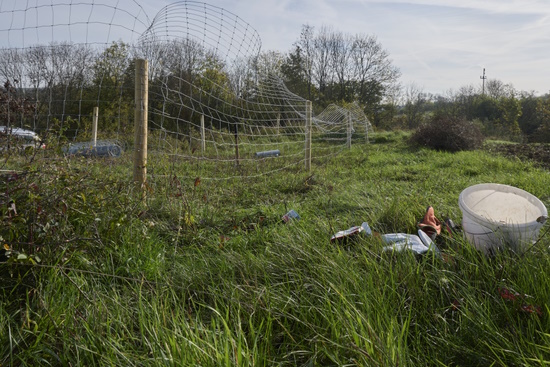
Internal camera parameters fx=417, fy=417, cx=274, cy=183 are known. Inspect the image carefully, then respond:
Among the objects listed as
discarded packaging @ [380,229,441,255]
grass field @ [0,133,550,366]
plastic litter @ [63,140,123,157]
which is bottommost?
grass field @ [0,133,550,366]

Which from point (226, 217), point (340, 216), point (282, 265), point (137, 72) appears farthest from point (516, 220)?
point (137, 72)

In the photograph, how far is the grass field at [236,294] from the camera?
1636 millimetres

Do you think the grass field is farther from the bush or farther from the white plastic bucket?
the bush

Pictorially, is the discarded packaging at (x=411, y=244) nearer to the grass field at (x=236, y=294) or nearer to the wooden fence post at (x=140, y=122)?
the grass field at (x=236, y=294)

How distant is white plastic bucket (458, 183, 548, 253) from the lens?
8.49 feet

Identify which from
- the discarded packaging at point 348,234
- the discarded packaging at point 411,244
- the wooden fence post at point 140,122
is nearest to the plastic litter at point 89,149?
the wooden fence post at point 140,122

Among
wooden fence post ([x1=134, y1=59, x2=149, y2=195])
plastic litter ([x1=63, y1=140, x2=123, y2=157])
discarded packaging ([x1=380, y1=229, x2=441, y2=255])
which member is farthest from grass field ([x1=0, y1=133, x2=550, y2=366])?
plastic litter ([x1=63, y1=140, x2=123, y2=157])

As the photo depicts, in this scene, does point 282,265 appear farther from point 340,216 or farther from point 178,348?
point 340,216

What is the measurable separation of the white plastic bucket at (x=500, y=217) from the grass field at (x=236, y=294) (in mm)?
151

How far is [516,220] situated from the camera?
9.66 ft

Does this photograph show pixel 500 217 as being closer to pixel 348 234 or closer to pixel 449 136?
pixel 348 234

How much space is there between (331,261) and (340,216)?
1672mm

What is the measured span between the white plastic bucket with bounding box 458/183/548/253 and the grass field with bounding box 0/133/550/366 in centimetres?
15

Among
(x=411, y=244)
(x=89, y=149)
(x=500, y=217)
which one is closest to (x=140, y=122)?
(x=89, y=149)
